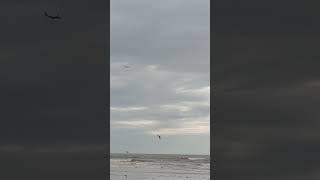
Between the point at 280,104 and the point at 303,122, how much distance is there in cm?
48

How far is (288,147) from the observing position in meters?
8.43

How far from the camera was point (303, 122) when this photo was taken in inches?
328

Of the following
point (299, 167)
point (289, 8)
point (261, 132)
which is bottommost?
point (299, 167)

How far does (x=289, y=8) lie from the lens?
8.23m
